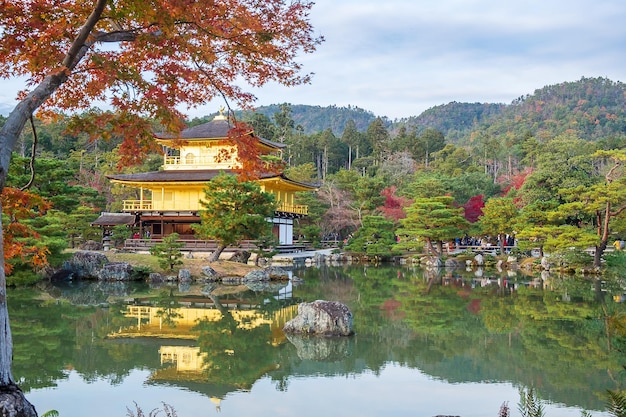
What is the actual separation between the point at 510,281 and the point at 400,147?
38.1 metres

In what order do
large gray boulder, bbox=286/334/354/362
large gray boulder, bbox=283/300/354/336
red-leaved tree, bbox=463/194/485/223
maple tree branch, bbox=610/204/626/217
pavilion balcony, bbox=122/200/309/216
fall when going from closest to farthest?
large gray boulder, bbox=286/334/354/362
large gray boulder, bbox=283/300/354/336
maple tree branch, bbox=610/204/626/217
pavilion balcony, bbox=122/200/309/216
red-leaved tree, bbox=463/194/485/223

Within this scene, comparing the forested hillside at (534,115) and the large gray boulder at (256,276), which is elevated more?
the forested hillside at (534,115)

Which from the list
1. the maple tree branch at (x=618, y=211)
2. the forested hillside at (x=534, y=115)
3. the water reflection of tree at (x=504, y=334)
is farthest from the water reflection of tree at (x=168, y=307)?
the forested hillside at (x=534, y=115)

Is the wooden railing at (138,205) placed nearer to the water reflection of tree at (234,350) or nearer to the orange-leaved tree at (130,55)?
the water reflection of tree at (234,350)

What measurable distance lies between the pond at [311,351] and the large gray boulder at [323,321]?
308 mm

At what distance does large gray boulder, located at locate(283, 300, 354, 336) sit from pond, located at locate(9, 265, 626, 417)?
31 cm

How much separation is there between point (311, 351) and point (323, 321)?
1019 mm

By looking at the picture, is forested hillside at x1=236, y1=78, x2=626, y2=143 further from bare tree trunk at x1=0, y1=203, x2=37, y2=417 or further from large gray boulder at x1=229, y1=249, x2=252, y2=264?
bare tree trunk at x1=0, y1=203, x2=37, y2=417

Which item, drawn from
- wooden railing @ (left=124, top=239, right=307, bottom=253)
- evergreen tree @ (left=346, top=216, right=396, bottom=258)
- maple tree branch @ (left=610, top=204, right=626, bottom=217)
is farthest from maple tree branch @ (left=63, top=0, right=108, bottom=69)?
evergreen tree @ (left=346, top=216, right=396, bottom=258)

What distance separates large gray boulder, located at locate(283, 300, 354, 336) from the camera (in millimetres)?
9320

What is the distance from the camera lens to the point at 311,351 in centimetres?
838

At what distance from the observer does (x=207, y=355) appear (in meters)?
8.25

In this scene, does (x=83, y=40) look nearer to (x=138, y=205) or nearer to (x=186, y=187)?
(x=186, y=187)

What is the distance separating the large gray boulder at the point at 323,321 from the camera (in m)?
9.32
